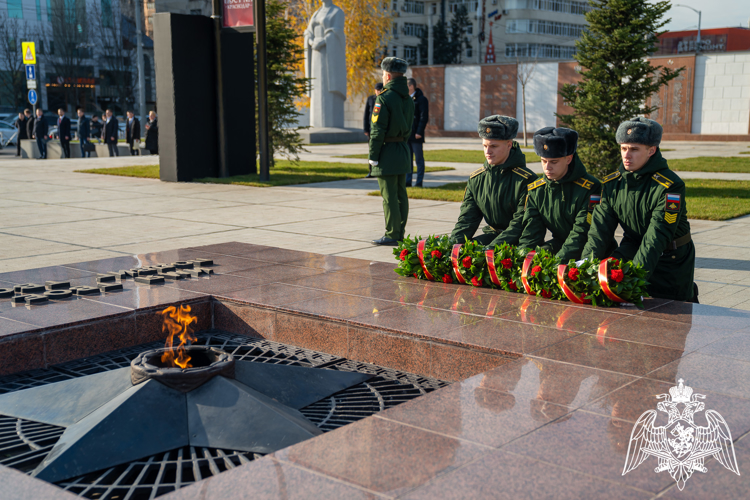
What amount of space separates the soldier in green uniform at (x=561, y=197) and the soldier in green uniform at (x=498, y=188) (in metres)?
0.19

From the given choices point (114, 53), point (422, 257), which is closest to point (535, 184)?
point (422, 257)

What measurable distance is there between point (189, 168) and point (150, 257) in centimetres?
987

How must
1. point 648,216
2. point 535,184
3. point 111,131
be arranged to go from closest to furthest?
point 648,216 < point 535,184 < point 111,131

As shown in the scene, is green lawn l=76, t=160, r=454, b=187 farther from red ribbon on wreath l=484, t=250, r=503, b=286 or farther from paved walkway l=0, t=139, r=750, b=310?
red ribbon on wreath l=484, t=250, r=503, b=286

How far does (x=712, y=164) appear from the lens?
61.7 ft

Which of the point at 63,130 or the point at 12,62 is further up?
the point at 12,62

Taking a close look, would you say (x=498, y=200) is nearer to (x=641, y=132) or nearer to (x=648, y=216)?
(x=648, y=216)

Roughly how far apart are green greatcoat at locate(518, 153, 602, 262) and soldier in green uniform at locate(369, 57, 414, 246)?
306 cm

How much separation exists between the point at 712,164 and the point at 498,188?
1526 cm

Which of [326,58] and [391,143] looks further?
[326,58]

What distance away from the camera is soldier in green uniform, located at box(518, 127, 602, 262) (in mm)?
5039

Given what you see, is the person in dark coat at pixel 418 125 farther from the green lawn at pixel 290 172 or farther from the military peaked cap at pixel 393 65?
the military peaked cap at pixel 393 65

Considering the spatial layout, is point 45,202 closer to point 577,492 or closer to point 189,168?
point 189,168

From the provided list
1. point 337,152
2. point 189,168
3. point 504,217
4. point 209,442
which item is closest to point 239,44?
point 189,168
